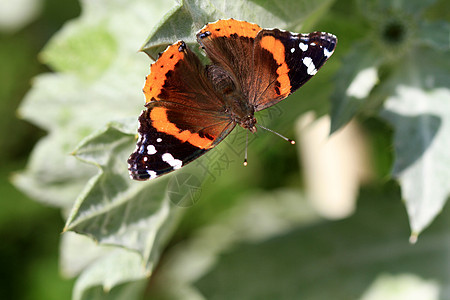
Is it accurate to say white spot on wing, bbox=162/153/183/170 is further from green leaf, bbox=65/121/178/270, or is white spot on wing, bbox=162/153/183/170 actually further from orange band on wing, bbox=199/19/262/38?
orange band on wing, bbox=199/19/262/38

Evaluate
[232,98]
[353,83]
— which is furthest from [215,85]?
[353,83]

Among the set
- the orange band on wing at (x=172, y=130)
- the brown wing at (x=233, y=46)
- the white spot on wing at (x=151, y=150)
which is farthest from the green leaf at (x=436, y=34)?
the white spot on wing at (x=151, y=150)

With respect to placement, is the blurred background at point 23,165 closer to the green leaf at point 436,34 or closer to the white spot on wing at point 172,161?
the white spot on wing at point 172,161

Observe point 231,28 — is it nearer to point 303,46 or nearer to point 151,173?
point 303,46

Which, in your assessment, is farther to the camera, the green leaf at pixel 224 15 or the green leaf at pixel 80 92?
the green leaf at pixel 80 92

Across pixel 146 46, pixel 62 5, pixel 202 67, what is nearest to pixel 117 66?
pixel 202 67

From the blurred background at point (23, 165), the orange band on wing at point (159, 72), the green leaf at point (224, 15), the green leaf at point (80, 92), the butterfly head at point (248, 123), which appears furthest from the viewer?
the blurred background at point (23, 165)

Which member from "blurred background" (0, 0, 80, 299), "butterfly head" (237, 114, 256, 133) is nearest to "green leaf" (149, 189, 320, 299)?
"blurred background" (0, 0, 80, 299)
